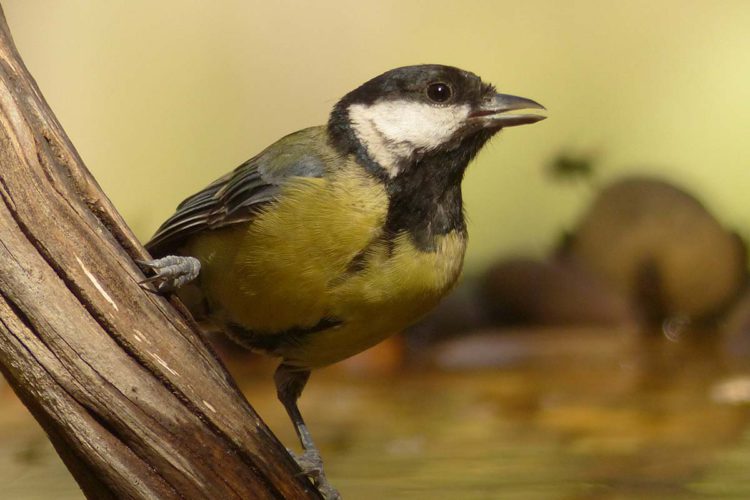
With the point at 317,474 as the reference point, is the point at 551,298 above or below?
below

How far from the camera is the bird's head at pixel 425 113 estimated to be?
2664mm

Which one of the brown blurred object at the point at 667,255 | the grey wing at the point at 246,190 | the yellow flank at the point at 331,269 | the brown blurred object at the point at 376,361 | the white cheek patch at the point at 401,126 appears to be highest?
the white cheek patch at the point at 401,126

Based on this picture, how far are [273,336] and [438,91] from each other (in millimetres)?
743

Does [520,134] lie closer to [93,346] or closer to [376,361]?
[376,361]

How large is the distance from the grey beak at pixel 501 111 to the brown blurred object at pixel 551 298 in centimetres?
339

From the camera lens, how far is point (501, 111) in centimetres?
271

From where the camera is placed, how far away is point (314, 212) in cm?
255

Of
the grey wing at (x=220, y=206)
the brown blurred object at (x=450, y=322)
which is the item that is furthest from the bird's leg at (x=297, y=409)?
the brown blurred object at (x=450, y=322)

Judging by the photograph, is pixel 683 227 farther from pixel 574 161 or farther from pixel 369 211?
pixel 369 211

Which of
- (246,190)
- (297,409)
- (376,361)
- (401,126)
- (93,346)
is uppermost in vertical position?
(401,126)

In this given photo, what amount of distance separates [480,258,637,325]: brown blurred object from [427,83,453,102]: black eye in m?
3.44

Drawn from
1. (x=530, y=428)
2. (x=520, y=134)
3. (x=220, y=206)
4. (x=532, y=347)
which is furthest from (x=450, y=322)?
(x=220, y=206)

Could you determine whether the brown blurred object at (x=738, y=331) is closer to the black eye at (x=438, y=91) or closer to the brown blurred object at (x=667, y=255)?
the brown blurred object at (x=667, y=255)

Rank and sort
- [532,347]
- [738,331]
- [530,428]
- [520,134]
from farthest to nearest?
[520,134], [738,331], [532,347], [530,428]
